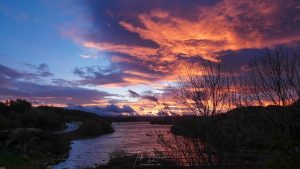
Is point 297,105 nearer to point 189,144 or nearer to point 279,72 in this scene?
point 279,72

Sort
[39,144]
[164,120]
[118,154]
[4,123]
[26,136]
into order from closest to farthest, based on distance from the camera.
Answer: [164,120]
[118,154]
[26,136]
[39,144]
[4,123]

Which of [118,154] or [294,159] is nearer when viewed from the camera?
[294,159]

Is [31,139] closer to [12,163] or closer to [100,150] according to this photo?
[100,150]

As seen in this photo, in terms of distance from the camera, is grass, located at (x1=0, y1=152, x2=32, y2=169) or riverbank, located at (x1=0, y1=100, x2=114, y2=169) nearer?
grass, located at (x1=0, y1=152, x2=32, y2=169)

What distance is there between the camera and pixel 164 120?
11500mm

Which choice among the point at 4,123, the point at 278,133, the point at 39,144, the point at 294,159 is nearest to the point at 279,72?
the point at 278,133

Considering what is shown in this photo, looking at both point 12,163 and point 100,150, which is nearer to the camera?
point 12,163

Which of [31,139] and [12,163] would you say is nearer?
[12,163]

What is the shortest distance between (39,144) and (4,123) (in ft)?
30.1

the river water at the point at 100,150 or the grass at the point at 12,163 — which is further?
the river water at the point at 100,150

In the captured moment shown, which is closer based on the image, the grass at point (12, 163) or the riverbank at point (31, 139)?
the grass at point (12, 163)

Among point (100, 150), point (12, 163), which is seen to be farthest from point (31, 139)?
point (12, 163)

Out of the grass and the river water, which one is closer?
the grass

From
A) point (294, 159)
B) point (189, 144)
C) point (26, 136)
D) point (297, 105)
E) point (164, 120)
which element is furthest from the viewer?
point (26, 136)
